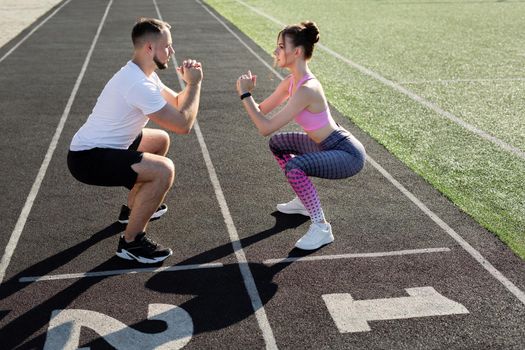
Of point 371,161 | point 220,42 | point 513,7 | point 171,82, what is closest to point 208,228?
point 371,161

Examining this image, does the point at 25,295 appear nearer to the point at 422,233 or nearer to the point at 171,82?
the point at 422,233

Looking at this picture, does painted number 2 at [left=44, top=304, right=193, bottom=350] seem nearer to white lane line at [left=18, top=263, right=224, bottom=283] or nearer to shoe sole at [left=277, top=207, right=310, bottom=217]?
white lane line at [left=18, top=263, right=224, bottom=283]

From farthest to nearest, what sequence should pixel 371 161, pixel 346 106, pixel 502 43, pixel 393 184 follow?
pixel 502 43, pixel 346 106, pixel 371 161, pixel 393 184

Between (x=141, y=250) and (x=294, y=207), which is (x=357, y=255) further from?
(x=141, y=250)

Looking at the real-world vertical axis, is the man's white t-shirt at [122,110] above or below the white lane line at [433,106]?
above

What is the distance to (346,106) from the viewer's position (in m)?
10.0

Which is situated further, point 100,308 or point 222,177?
point 222,177

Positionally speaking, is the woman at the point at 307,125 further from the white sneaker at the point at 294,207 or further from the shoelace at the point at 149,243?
the shoelace at the point at 149,243

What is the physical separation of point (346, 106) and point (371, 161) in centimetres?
274

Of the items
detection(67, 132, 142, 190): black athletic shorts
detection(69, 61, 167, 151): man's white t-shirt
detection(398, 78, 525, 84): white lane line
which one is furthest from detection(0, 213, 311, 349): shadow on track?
detection(398, 78, 525, 84): white lane line

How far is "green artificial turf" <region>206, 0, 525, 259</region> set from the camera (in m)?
6.74

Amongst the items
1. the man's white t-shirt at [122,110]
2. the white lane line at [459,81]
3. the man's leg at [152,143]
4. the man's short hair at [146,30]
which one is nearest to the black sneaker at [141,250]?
the man's leg at [152,143]

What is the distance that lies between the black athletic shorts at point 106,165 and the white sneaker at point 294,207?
5.24 ft

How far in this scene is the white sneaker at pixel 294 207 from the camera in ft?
19.6
